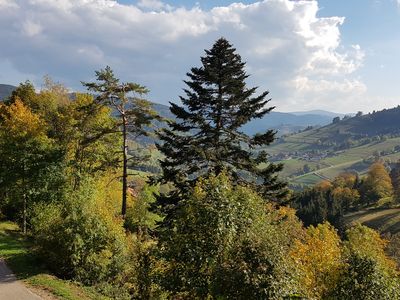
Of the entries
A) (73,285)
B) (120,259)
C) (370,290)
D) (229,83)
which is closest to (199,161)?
(229,83)

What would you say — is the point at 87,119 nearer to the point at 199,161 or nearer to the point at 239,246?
the point at 199,161

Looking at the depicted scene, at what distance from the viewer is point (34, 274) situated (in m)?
21.7

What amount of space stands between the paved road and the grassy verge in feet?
1.42

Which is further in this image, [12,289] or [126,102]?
[126,102]

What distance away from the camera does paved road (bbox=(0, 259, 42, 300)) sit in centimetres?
1841

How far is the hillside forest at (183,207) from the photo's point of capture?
11.7 metres

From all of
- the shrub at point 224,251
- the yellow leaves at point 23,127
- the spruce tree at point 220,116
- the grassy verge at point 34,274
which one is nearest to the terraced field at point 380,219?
the spruce tree at point 220,116

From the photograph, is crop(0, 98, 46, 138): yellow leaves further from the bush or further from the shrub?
the shrub

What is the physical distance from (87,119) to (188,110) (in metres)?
12.5

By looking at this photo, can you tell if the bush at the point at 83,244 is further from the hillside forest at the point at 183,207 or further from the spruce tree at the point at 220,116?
the spruce tree at the point at 220,116

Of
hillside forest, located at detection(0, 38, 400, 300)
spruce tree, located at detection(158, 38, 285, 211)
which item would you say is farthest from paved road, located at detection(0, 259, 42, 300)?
spruce tree, located at detection(158, 38, 285, 211)

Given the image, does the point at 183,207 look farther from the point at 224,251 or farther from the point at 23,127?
the point at 23,127

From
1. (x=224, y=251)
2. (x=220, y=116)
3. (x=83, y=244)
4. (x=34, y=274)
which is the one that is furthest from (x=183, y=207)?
(x=220, y=116)

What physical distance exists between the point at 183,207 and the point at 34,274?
13.1m
